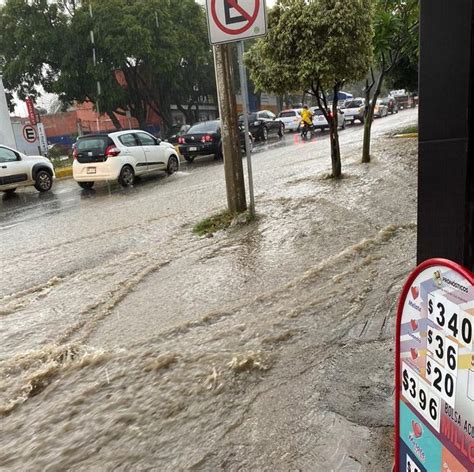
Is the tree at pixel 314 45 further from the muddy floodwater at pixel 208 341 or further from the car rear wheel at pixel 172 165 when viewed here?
the car rear wheel at pixel 172 165

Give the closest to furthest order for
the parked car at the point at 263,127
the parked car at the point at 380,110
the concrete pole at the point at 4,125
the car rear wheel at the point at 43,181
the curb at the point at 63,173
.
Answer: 1. the car rear wheel at the point at 43,181
2. the curb at the point at 63,173
3. the concrete pole at the point at 4,125
4. the parked car at the point at 263,127
5. the parked car at the point at 380,110

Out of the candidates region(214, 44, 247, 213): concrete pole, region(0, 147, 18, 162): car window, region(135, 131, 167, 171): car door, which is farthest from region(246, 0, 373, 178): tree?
region(0, 147, 18, 162): car window

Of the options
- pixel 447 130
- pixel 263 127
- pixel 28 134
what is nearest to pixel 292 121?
pixel 263 127

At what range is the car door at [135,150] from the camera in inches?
527

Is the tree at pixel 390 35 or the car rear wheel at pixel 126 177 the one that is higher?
the tree at pixel 390 35

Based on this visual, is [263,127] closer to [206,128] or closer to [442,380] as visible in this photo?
[206,128]

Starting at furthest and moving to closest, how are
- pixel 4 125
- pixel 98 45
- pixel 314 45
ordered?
1. pixel 98 45
2. pixel 4 125
3. pixel 314 45

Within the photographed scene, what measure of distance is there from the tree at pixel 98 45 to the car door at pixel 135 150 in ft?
56.5

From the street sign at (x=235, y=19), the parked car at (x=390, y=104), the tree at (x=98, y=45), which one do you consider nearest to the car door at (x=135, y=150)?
the street sign at (x=235, y=19)

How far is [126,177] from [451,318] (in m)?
12.4

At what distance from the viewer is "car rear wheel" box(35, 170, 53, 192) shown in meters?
13.7

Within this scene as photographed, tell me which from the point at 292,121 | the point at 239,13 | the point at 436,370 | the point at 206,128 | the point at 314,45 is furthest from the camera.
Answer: the point at 292,121

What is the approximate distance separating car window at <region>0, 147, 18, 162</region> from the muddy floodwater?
5.48m

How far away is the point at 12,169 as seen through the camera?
12867 millimetres
